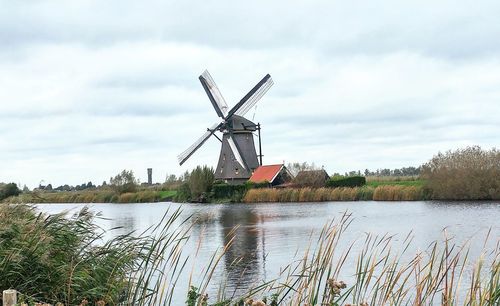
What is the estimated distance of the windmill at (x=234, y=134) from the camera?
43688 mm

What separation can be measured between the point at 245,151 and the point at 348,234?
2904 cm

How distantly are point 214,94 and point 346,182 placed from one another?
1272cm

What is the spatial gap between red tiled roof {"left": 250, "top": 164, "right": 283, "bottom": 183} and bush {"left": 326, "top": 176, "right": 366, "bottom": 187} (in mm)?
4530

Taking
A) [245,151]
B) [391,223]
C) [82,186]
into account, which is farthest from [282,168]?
[82,186]

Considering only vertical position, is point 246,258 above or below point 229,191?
below

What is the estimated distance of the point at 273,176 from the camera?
138ft

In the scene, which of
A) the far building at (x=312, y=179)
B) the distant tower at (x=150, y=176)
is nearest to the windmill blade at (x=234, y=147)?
the far building at (x=312, y=179)

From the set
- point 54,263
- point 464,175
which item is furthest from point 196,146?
point 54,263

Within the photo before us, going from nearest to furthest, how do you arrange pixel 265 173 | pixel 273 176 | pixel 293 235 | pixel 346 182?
pixel 293 235
pixel 346 182
pixel 273 176
pixel 265 173

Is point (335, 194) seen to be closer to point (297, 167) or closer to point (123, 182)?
point (297, 167)

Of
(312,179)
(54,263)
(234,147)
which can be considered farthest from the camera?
(234,147)

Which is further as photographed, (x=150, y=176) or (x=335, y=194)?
(x=150, y=176)

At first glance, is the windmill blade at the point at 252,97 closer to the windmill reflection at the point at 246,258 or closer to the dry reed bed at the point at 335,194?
the dry reed bed at the point at 335,194

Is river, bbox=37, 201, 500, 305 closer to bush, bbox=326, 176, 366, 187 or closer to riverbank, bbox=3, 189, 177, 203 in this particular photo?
bush, bbox=326, 176, 366, 187
